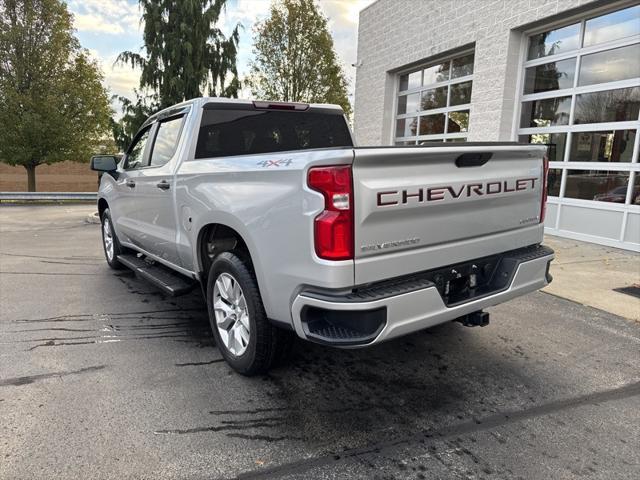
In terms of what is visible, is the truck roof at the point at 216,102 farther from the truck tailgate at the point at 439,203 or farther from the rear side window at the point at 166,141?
the truck tailgate at the point at 439,203

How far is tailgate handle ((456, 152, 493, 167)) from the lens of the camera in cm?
291

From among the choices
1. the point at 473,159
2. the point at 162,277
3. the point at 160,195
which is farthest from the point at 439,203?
the point at 162,277

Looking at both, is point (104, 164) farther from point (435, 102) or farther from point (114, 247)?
point (435, 102)

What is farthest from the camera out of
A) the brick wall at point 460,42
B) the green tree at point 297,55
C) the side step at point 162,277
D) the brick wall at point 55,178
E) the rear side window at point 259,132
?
the brick wall at point 55,178

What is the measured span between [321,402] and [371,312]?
2.90 feet

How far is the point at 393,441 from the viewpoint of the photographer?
8.58ft

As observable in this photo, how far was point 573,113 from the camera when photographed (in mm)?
8492

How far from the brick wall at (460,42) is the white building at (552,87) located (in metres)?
0.02

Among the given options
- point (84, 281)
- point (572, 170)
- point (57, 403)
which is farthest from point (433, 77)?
point (57, 403)

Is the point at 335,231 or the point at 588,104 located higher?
the point at 588,104

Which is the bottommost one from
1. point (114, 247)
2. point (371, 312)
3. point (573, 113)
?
point (114, 247)

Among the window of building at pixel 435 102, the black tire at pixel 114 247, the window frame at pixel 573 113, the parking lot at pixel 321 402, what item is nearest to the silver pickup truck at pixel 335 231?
the parking lot at pixel 321 402

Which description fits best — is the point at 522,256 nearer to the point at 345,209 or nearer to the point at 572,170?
the point at 345,209

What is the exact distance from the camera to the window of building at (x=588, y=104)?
298 inches
